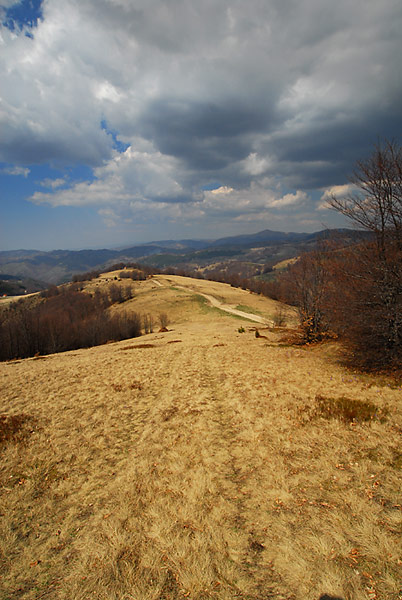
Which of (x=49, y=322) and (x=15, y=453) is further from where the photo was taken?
(x=49, y=322)

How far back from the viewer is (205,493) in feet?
24.6

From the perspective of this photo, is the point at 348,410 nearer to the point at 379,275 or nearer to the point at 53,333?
the point at 379,275

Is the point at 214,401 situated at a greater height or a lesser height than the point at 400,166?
lesser

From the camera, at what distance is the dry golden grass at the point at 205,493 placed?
16.9 feet

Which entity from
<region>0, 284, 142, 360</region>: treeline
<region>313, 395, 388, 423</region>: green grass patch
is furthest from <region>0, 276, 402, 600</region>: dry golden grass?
<region>0, 284, 142, 360</region>: treeline

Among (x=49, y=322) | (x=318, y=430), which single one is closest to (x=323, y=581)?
(x=318, y=430)

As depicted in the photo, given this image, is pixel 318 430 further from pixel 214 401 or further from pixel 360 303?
pixel 360 303

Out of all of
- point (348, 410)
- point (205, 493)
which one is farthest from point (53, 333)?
point (348, 410)

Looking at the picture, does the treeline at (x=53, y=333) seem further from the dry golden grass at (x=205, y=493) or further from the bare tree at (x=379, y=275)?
the bare tree at (x=379, y=275)

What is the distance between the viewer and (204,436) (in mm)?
10516

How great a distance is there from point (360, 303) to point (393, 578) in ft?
39.1

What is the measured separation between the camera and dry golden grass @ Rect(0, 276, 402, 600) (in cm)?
515

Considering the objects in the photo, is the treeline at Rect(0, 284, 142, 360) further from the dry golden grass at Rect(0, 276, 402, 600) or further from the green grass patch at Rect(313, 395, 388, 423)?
the green grass patch at Rect(313, 395, 388, 423)

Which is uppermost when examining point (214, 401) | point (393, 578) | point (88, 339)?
point (393, 578)
